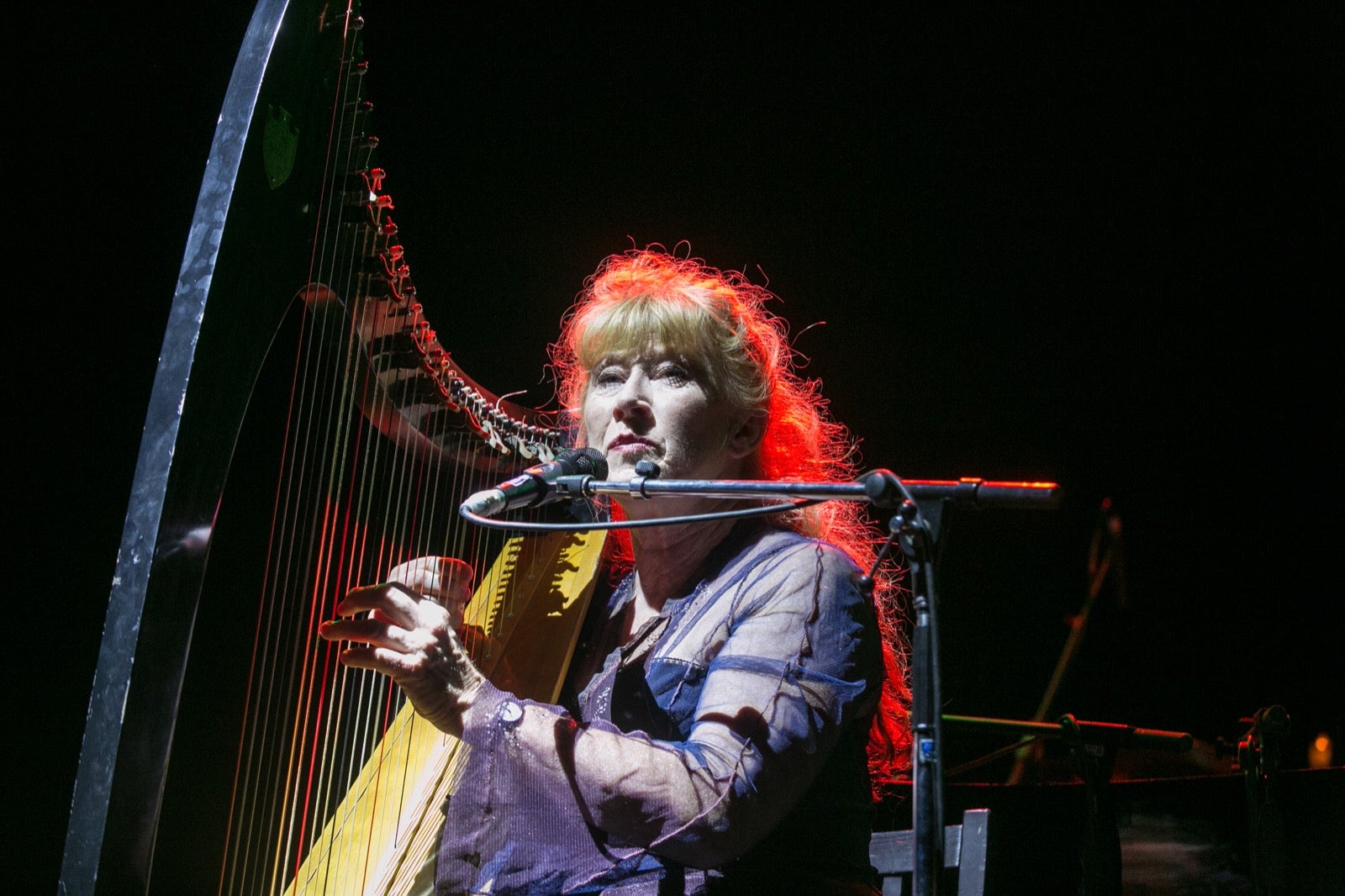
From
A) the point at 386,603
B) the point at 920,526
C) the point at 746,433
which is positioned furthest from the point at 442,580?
the point at 920,526

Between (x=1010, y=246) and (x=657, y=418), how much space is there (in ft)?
7.16

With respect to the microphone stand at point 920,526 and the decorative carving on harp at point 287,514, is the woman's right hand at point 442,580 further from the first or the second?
the microphone stand at point 920,526

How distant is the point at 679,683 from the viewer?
1.61m

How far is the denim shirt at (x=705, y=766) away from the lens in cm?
137

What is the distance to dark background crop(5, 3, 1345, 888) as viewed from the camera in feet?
10.6

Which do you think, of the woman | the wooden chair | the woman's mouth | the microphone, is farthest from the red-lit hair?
the microphone

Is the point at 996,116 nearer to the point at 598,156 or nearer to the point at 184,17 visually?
the point at 598,156

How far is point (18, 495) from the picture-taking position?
1.98 metres

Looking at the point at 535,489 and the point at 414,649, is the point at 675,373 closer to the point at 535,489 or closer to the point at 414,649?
the point at 535,489

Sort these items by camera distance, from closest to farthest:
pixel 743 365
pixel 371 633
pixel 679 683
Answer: pixel 371 633 → pixel 679 683 → pixel 743 365

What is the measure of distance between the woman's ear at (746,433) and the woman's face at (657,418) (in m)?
0.01

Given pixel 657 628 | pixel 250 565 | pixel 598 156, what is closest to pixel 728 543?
pixel 657 628

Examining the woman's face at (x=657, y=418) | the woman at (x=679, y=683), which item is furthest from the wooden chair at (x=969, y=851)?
the woman's face at (x=657, y=418)

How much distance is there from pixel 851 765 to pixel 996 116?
2.48 meters
